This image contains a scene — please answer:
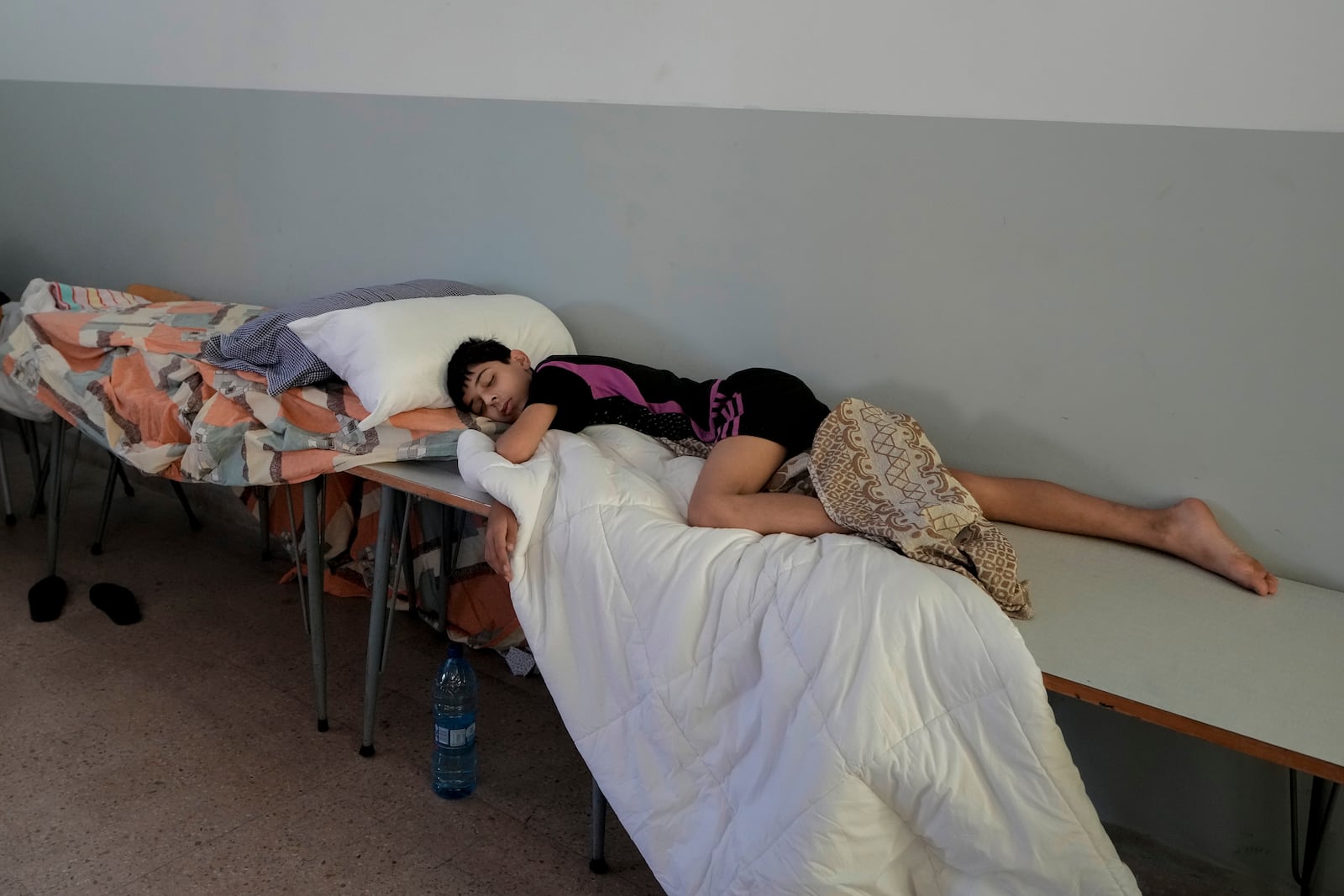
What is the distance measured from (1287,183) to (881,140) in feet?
2.06

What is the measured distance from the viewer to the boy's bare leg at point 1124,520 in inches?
60.4

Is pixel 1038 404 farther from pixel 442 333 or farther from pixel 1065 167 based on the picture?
pixel 442 333

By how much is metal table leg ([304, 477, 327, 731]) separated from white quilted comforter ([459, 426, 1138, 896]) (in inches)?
20.9

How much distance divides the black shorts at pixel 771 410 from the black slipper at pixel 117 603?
1.59m

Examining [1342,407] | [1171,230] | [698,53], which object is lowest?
[1342,407]

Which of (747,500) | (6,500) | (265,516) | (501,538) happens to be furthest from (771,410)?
Answer: (6,500)

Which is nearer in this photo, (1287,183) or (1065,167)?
(1287,183)

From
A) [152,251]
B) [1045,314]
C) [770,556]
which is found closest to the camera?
[770,556]

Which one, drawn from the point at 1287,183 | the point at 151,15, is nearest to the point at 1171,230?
the point at 1287,183

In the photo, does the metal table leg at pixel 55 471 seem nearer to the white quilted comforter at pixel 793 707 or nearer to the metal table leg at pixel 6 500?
the metal table leg at pixel 6 500

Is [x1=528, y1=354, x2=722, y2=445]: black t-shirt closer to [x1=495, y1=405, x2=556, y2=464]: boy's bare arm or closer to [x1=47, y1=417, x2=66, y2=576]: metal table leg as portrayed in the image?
[x1=495, y1=405, x2=556, y2=464]: boy's bare arm

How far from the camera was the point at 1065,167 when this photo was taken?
1637mm

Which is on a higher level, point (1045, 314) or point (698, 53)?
point (698, 53)

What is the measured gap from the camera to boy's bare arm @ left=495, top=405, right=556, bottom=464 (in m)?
1.78
